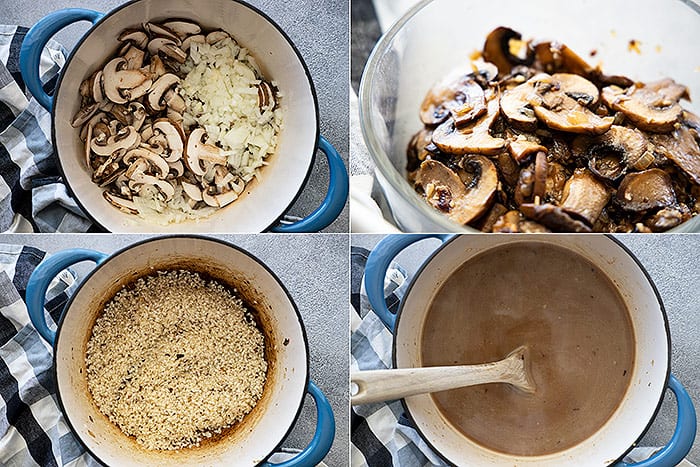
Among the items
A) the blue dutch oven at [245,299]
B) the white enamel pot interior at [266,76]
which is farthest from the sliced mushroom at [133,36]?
the blue dutch oven at [245,299]

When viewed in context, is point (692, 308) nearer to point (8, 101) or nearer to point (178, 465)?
point (178, 465)

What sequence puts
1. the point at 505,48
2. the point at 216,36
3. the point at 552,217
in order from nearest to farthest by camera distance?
1. the point at 552,217
2. the point at 216,36
3. the point at 505,48

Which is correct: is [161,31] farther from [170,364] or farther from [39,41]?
[170,364]

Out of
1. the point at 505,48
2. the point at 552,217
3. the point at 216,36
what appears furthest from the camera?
the point at 505,48

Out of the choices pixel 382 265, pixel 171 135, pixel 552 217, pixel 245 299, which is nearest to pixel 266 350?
pixel 245 299

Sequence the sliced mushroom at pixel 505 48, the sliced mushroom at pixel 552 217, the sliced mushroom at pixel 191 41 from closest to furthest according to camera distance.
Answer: the sliced mushroom at pixel 552 217
the sliced mushroom at pixel 191 41
the sliced mushroom at pixel 505 48

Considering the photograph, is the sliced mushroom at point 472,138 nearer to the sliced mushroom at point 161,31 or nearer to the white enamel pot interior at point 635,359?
the white enamel pot interior at point 635,359
